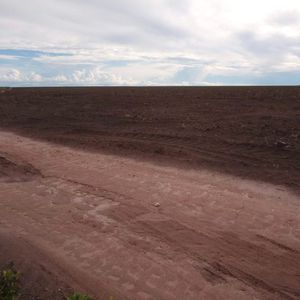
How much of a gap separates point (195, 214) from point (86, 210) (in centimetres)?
192

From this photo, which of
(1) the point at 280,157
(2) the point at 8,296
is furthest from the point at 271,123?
(2) the point at 8,296

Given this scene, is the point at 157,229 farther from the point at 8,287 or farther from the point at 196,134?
the point at 196,134

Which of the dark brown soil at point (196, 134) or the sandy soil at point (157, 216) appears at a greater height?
the dark brown soil at point (196, 134)

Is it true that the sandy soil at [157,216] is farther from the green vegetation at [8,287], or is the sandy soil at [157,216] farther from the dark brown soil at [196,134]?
the green vegetation at [8,287]

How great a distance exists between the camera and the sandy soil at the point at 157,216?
15.0 feet

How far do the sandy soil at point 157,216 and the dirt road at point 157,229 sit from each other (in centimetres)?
2

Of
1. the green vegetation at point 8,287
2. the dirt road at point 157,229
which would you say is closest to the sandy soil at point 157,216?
the dirt road at point 157,229

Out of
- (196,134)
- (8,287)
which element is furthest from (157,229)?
(196,134)

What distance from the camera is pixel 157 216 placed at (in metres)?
6.34

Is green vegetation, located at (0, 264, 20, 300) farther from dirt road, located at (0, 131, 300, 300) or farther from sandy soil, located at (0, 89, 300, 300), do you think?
dirt road, located at (0, 131, 300, 300)

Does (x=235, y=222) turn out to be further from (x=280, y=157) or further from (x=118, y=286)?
(x=280, y=157)

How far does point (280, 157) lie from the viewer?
376 inches

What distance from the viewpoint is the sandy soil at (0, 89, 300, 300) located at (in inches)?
180

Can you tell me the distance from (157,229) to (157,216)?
1.63 ft
